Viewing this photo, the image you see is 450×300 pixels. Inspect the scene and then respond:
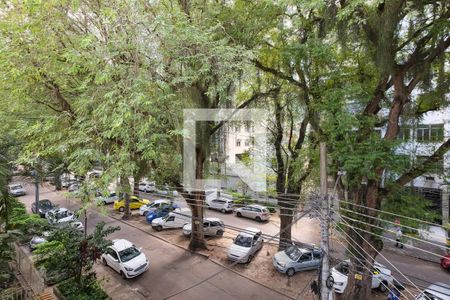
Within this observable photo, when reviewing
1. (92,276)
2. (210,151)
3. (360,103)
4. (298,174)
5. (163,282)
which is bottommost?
(163,282)

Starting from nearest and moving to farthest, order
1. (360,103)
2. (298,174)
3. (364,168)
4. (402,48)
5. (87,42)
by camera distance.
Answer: (87,42)
(364,168)
(402,48)
(360,103)
(298,174)

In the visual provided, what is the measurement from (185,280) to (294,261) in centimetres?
411

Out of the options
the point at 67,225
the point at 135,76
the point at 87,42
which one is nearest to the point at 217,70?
the point at 135,76

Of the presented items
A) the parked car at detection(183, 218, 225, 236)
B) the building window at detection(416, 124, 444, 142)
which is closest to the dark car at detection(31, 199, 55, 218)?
the parked car at detection(183, 218, 225, 236)

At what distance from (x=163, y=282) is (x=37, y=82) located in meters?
7.49

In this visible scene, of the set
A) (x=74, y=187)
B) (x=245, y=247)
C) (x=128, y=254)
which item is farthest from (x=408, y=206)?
(x=74, y=187)

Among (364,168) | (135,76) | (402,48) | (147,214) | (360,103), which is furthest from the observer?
(147,214)

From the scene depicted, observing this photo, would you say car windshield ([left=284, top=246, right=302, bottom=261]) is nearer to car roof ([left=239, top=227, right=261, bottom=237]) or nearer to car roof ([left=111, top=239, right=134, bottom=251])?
car roof ([left=239, top=227, right=261, bottom=237])

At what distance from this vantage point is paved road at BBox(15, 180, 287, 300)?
9.01m

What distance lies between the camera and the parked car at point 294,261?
10.2 metres

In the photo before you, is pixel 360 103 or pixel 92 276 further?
pixel 92 276

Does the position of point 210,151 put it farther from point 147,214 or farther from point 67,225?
point 147,214

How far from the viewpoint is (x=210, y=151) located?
32.6 feet
